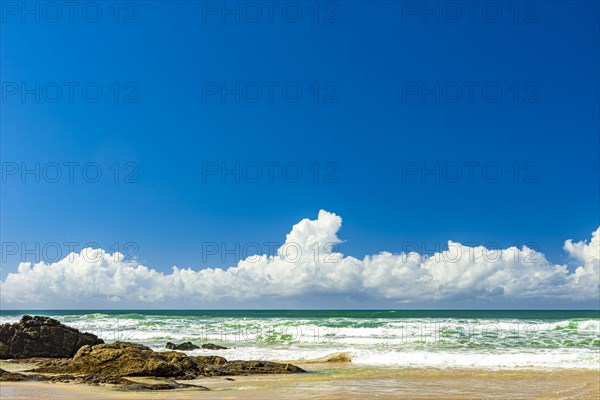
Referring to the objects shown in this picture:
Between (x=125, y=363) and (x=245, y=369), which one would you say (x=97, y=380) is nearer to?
(x=125, y=363)

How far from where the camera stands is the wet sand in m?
12.0

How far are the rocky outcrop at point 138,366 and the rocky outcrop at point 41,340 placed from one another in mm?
3494

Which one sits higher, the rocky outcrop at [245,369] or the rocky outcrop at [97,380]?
the rocky outcrop at [97,380]

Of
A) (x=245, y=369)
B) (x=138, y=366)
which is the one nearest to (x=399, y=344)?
(x=245, y=369)

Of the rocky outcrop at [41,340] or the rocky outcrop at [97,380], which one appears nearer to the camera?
the rocky outcrop at [97,380]

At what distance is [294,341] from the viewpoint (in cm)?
2980

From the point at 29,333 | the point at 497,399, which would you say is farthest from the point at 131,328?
the point at 497,399

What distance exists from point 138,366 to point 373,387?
6.21 meters

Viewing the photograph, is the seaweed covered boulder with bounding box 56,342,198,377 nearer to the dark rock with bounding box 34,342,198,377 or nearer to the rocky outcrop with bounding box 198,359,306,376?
the dark rock with bounding box 34,342,198,377

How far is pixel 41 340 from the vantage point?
20656mm

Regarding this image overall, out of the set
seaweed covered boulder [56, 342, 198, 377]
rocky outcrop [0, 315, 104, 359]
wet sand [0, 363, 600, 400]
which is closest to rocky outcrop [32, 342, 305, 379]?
seaweed covered boulder [56, 342, 198, 377]

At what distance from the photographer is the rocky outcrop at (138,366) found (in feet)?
48.0

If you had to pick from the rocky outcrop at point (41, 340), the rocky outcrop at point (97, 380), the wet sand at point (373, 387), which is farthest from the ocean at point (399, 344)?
the rocky outcrop at point (97, 380)

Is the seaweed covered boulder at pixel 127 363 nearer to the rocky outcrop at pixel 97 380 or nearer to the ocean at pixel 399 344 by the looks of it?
the rocky outcrop at pixel 97 380
